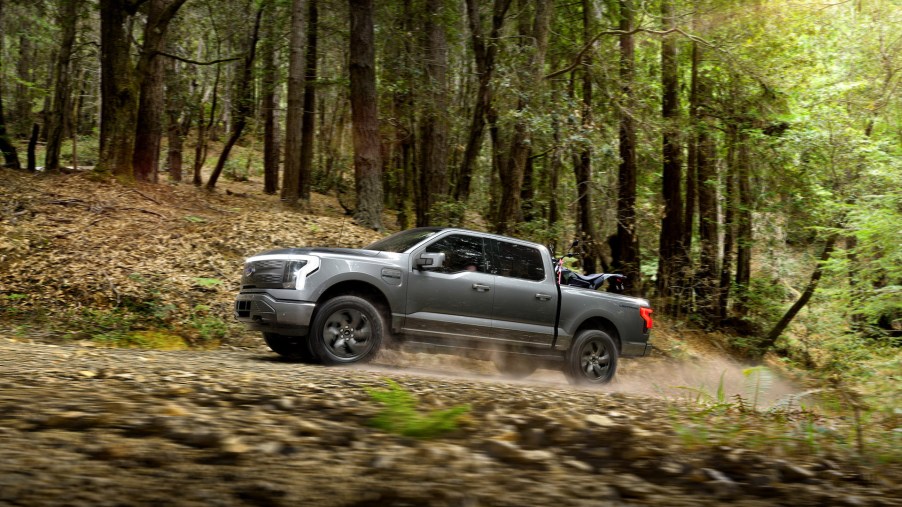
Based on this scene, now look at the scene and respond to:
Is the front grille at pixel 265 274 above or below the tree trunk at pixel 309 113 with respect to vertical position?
below

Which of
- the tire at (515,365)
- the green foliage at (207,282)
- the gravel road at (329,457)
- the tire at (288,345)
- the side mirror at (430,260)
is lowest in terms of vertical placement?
the tire at (515,365)

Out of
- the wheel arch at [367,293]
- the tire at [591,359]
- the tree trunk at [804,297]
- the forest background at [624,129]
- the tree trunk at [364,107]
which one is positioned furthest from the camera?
the tree trunk at [804,297]

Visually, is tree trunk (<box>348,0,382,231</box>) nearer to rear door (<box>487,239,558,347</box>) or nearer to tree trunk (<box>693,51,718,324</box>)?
rear door (<box>487,239,558,347</box>)

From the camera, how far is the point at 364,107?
15.4m

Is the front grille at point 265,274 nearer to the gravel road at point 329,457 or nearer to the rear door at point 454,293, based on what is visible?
the rear door at point 454,293

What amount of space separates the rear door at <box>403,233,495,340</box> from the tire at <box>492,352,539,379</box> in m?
0.73

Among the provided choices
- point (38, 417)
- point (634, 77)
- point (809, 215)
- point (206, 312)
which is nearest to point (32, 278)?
point (206, 312)

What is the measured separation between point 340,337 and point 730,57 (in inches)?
475

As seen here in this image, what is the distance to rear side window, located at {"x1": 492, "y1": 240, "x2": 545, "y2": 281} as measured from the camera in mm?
9633

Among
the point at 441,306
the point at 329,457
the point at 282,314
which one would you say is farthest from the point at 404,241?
the point at 329,457

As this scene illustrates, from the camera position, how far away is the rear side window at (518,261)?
963 centimetres

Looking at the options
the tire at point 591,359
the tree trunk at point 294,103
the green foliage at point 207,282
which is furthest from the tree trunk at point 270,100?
the tire at point 591,359

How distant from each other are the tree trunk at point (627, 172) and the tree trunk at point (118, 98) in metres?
11.0

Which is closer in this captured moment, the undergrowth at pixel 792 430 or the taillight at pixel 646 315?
the undergrowth at pixel 792 430
